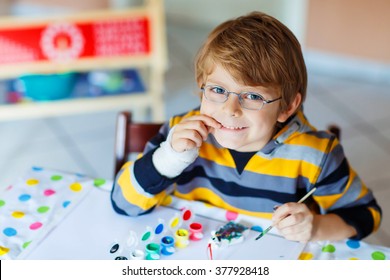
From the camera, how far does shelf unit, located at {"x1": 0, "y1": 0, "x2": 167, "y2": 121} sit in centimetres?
203

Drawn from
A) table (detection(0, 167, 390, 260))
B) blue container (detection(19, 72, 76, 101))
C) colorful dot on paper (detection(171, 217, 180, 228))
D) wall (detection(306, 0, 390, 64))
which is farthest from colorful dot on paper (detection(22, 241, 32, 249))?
wall (detection(306, 0, 390, 64))

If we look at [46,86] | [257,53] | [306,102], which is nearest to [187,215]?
[257,53]

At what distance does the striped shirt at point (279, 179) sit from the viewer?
1125 millimetres

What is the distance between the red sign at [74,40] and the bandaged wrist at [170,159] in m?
1.06

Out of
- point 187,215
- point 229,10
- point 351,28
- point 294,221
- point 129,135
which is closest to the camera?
point 294,221

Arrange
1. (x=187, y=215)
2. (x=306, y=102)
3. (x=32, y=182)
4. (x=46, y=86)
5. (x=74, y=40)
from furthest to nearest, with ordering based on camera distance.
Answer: (x=306, y=102)
(x=46, y=86)
(x=74, y=40)
(x=32, y=182)
(x=187, y=215)

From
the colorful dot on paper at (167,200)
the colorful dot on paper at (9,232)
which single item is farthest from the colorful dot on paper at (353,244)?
the colorful dot on paper at (9,232)

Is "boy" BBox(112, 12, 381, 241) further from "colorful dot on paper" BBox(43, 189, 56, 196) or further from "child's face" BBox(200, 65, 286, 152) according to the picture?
"colorful dot on paper" BBox(43, 189, 56, 196)

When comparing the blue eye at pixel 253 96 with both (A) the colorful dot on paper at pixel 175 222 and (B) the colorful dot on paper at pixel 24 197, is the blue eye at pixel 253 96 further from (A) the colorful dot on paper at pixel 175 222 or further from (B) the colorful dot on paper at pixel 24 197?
(B) the colorful dot on paper at pixel 24 197

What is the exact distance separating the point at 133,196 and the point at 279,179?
0.29 metres

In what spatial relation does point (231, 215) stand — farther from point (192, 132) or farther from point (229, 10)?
point (229, 10)

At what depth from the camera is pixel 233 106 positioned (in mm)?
1034
